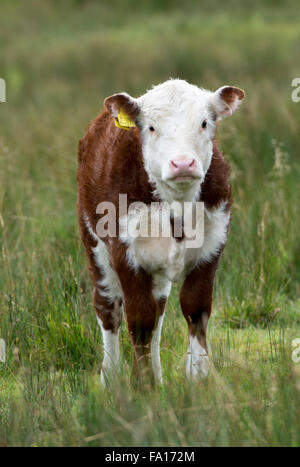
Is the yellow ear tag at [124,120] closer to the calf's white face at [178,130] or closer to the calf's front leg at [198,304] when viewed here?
the calf's white face at [178,130]

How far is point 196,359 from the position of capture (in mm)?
4910

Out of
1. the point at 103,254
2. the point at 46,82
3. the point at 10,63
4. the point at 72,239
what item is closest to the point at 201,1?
the point at 10,63

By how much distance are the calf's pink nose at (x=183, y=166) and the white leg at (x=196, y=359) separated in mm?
1119

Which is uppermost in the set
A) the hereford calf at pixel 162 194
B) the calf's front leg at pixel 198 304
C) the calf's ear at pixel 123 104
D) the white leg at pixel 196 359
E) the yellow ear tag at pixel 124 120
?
the calf's ear at pixel 123 104

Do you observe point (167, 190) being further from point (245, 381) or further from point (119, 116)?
point (245, 381)

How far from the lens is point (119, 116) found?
482 centimetres

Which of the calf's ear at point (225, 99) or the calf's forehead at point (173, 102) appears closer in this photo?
the calf's forehead at point (173, 102)

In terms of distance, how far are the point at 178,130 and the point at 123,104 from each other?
432 mm

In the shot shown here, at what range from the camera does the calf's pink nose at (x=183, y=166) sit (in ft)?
14.0

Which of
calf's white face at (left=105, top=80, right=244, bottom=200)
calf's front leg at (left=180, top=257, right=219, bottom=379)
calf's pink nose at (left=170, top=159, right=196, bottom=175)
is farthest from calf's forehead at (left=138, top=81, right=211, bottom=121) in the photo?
calf's front leg at (left=180, top=257, right=219, bottom=379)

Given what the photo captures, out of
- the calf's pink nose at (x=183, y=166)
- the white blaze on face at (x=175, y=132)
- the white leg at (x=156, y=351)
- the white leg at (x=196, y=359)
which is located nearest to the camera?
the calf's pink nose at (x=183, y=166)

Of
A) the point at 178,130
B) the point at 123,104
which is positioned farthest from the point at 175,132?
the point at 123,104

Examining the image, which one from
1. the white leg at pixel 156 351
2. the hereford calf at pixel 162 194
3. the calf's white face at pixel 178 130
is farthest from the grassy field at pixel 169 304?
the calf's white face at pixel 178 130

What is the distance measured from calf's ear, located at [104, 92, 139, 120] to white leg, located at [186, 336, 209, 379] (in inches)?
52.0
